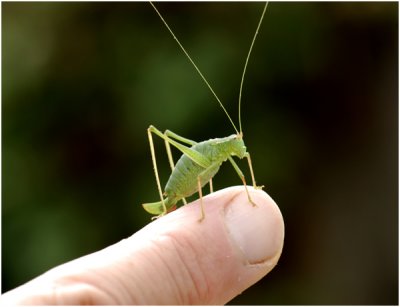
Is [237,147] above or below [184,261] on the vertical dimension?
above

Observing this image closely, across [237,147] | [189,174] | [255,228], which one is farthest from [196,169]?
[255,228]

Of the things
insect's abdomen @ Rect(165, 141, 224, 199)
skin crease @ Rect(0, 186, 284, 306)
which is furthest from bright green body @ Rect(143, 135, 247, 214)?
skin crease @ Rect(0, 186, 284, 306)

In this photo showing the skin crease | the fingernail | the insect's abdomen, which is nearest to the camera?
the skin crease

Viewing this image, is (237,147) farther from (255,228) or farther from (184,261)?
(184,261)

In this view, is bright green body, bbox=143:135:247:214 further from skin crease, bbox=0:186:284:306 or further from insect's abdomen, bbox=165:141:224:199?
skin crease, bbox=0:186:284:306

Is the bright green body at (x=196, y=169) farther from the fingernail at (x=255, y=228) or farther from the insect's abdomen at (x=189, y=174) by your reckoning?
the fingernail at (x=255, y=228)

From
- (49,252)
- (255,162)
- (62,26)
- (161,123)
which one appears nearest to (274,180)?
(255,162)
